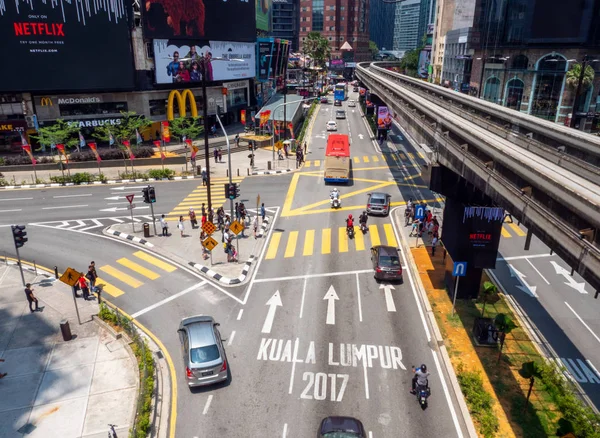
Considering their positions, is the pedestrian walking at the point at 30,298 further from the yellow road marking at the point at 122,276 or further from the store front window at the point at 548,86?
the store front window at the point at 548,86

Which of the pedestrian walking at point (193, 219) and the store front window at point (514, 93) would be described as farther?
the store front window at point (514, 93)

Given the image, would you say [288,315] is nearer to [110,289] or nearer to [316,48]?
[110,289]

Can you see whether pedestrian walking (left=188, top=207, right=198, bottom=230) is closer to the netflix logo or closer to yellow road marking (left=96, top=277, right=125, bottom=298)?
yellow road marking (left=96, top=277, right=125, bottom=298)

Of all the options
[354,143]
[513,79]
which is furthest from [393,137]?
[513,79]

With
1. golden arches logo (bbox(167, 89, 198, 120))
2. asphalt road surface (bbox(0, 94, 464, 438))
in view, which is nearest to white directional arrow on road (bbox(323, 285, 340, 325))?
asphalt road surface (bbox(0, 94, 464, 438))

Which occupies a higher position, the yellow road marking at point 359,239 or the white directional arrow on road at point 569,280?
the yellow road marking at point 359,239

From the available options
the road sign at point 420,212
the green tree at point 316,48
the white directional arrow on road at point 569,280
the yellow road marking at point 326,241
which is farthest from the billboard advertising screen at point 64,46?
the green tree at point 316,48

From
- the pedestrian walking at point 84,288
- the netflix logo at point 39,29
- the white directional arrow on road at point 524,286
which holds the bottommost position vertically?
the white directional arrow on road at point 524,286

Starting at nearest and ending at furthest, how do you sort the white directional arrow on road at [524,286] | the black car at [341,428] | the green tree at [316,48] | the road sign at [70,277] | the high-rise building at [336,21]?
the black car at [341,428] → the road sign at [70,277] → the white directional arrow on road at [524,286] → the green tree at [316,48] → the high-rise building at [336,21]
